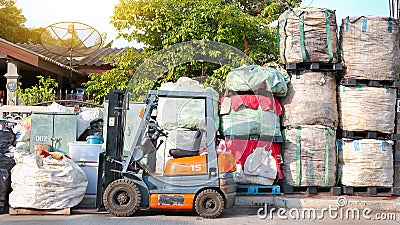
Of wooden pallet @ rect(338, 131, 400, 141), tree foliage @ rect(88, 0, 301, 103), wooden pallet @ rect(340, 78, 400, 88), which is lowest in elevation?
wooden pallet @ rect(338, 131, 400, 141)

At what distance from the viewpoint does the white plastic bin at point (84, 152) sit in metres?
8.27

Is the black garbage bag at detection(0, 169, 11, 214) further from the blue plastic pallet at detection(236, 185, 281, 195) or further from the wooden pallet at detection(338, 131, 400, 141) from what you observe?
the wooden pallet at detection(338, 131, 400, 141)

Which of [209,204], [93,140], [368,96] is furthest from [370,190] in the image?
[93,140]

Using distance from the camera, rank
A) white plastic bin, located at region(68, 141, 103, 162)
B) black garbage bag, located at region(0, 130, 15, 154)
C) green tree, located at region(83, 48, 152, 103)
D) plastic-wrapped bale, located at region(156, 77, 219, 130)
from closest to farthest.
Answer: plastic-wrapped bale, located at region(156, 77, 219, 130) → white plastic bin, located at region(68, 141, 103, 162) → black garbage bag, located at region(0, 130, 15, 154) → green tree, located at region(83, 48, 152, 103)

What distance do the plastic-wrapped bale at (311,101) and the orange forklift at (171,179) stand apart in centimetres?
172

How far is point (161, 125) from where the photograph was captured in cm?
770

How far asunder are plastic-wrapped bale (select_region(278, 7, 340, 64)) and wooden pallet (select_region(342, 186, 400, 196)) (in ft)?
7.40

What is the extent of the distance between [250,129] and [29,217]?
3.78m

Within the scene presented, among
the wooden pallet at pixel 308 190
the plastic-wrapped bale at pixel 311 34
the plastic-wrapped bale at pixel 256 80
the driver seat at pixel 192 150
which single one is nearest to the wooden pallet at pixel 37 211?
the driver seat at pixel 192 150

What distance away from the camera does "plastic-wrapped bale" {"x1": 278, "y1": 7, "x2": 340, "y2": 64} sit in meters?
8.41

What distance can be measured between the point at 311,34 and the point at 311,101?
1.15 m

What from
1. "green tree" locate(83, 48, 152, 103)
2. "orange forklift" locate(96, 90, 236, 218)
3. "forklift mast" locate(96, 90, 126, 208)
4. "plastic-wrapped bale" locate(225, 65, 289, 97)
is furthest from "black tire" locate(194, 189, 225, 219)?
"green tree" locate(83, 48, 152, 103)

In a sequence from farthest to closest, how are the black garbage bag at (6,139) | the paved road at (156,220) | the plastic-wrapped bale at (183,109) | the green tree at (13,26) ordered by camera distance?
the green tree at (13,26), the black garbage bag at (6,139), the plastic-wrapped bale at (183,109), the paved road at (156,220)

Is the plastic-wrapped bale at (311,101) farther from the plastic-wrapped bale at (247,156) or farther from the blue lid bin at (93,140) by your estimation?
the blue lid bin at (93,140)
